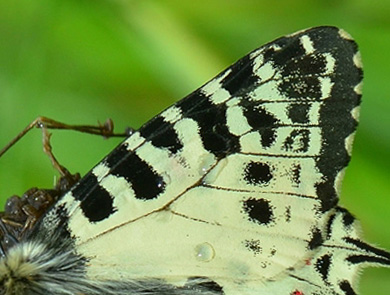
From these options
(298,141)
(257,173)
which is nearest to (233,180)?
(257,173)

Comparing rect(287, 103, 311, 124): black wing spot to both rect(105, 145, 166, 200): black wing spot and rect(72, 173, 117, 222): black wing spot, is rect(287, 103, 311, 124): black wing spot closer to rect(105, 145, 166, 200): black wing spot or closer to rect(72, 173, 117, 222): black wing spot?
rect(105, 145, 166, 200): black wing spot

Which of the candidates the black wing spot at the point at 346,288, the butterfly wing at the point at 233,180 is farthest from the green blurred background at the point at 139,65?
the butterfly wing at the point at 233,180

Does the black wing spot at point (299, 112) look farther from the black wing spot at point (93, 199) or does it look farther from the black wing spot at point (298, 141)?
the black wing spot at point (93, 199)

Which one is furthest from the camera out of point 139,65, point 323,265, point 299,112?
point 139,65

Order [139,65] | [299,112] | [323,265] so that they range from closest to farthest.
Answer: [299,112] → [323,265] → [139,65]

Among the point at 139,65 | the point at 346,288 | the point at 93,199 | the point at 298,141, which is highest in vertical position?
the point at 139,65

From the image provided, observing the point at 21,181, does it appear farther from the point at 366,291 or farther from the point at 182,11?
the point at 366,291

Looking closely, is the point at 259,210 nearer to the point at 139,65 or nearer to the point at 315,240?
the point at 315,240
